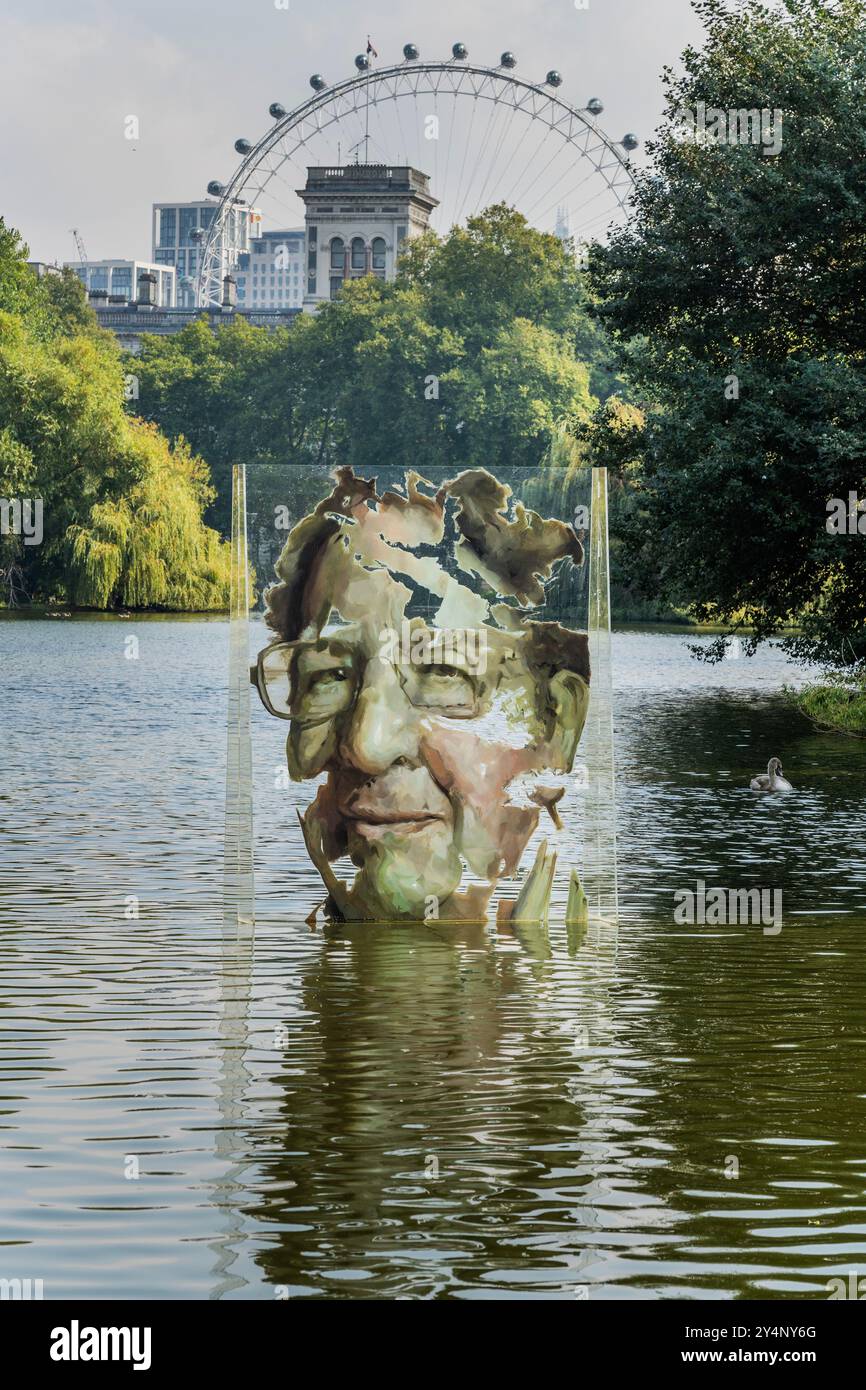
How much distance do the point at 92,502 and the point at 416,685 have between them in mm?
54343

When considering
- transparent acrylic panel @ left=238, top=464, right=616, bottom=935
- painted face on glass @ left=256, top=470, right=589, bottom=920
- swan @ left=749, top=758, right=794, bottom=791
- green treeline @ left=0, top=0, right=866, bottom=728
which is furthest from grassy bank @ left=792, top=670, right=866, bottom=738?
painted face on glass @ left=256, top=470, right=589, bottom=920

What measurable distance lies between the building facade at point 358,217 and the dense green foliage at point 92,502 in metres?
71.1

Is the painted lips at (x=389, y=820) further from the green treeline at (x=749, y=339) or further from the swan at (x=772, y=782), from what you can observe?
the swan at (x=772, y=782)

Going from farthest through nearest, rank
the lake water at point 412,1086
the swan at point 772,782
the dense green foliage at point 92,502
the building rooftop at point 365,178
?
the building rooftop at point 365,178 < the dense green foliage at point 92,502 < the swan at point 772,782 < the lake water at point 412,1086

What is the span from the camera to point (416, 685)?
11648 mm

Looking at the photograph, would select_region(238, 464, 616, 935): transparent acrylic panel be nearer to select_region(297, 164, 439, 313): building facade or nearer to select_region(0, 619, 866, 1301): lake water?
select_region(0, 619, 866, 1301): lake water

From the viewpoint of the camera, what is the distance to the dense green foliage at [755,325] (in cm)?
2319

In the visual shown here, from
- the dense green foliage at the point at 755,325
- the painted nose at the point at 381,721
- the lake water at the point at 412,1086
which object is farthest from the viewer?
the dense green foliage at the point at 755,325

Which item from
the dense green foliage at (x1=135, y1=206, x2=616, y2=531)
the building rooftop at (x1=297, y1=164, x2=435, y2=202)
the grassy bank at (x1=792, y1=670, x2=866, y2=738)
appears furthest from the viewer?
the building rooftop at (x1=297, y1=164, x2=435, y2=202)

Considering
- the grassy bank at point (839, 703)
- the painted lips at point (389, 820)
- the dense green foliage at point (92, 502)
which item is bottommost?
the grassy bank at point (839, 703)

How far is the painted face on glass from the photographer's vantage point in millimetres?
11656

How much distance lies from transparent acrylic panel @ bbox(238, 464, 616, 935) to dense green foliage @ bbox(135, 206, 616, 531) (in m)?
74.8

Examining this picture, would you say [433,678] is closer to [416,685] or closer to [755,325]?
[416,685]

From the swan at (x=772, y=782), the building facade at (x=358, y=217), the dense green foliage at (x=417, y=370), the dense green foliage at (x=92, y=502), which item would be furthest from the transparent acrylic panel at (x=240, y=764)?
the building facade at (x=358, y=217)
